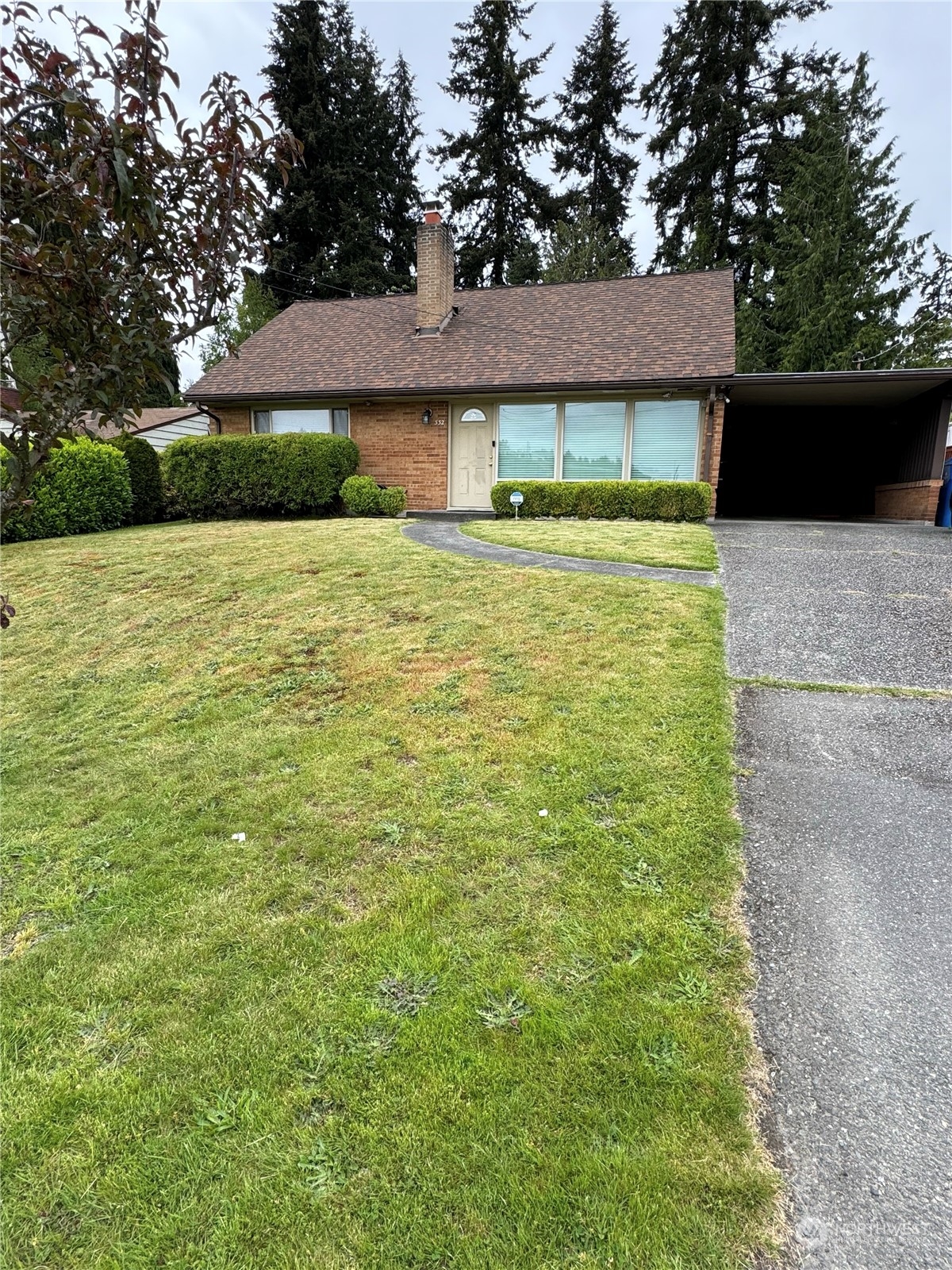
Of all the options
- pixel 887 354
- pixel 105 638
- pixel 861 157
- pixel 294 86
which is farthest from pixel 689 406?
pixel 294 86

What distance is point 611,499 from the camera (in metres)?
12.2

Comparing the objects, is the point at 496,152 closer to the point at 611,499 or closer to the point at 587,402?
the point at 587,402

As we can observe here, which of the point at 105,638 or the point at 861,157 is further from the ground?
the point at 861,157

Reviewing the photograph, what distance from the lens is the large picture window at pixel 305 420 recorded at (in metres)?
14.7

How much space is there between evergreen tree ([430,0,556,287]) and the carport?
1481 cm

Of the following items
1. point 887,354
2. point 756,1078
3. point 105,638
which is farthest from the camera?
point 887,354

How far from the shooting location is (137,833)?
9.94ft

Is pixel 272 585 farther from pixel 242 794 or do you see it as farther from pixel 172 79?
pixel 172 79

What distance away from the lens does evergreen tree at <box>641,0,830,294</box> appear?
25734 mm

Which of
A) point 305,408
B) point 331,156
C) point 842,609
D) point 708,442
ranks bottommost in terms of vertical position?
point 842,609

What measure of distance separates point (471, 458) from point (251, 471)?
4475mm

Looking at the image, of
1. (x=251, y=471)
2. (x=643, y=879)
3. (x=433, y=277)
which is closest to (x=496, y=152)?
(x=433, y=277)

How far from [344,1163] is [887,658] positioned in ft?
15.0

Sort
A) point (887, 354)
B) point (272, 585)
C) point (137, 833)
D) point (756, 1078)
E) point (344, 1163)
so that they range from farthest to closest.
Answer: point (887, 354), point (272, 585), point (137, 833), point (756, 1078), point (344, 1163)
